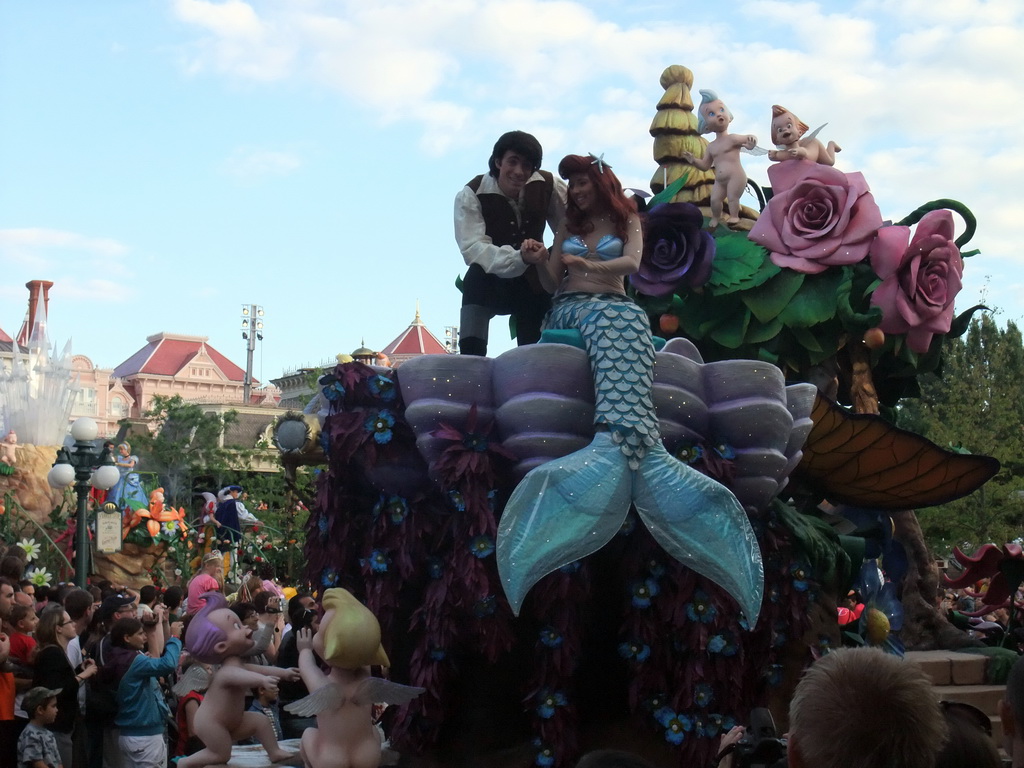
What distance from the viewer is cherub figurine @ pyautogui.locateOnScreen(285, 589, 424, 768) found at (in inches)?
204

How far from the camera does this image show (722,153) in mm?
10422

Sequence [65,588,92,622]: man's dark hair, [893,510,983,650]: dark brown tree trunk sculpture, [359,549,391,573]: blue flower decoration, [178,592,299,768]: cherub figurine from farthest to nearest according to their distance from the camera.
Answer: [893,510,983,650]: dark brown tree trunk sculpture → [65,588,92,622]: man's dark hair → [359,549,391,573]: blue flower decoration → [178,592,299,768]: cherub figurine

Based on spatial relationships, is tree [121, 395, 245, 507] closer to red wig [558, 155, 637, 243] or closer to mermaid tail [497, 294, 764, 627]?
red wig [558, 155, 637, 243]

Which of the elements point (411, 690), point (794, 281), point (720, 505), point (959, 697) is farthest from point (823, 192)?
point (411, 690)

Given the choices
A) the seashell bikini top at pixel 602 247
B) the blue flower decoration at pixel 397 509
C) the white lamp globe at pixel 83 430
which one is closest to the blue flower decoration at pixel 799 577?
the seashell bikini top at pixel 602 247

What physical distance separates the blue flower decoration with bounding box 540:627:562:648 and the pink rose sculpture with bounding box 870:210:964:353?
17.0 ft

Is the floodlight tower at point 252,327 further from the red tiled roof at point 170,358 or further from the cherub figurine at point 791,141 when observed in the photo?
the cherub figurine at point 791,141

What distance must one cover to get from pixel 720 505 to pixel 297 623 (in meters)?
2.61

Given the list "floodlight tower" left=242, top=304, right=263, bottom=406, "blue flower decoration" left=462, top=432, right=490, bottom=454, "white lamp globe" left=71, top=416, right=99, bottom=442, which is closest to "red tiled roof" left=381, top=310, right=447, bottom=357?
"floodlight tower" left=242, top=304, right=263, bottom=406

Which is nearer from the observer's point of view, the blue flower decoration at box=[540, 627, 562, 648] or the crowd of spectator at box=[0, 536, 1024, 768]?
the blue flower decoration at box=[540, 627, 562, 648]

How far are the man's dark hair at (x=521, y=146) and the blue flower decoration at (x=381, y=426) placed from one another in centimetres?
147

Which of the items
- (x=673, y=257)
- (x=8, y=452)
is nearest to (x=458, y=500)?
(x=673, y=257)

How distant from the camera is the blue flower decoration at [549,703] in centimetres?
603

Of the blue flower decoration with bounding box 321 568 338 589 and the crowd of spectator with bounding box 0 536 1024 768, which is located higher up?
the blue flower decoration with bounding box 321 568 338 589
